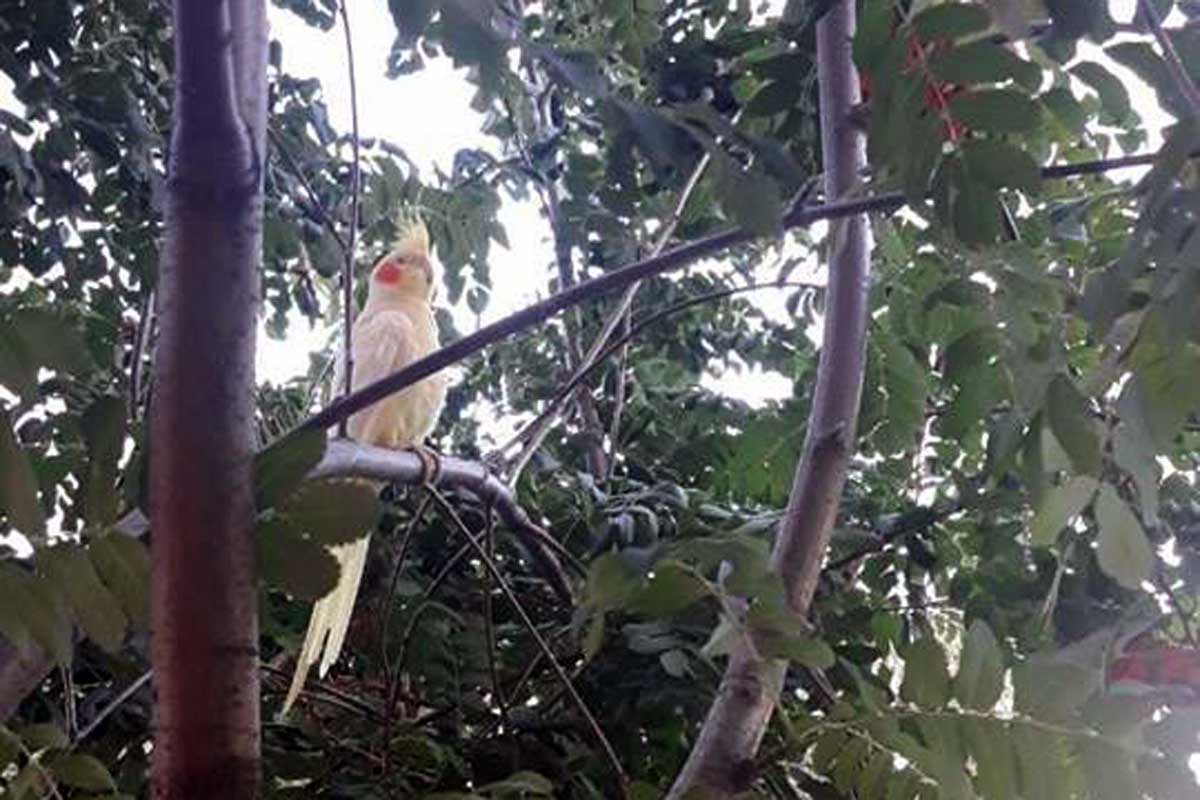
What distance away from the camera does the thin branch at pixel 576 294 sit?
2.07 ft

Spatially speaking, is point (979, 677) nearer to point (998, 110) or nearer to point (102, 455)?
point (998, 110)

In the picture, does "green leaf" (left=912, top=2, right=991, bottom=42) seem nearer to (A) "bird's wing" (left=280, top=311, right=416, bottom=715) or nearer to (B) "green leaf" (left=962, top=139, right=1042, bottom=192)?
(B) "green leaf" (left=962, top=139, right=1042, bottom=192)

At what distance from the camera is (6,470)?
22.9 inches

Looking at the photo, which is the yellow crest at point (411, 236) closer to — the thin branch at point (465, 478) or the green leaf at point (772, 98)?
the thin branch at point (465, 478)

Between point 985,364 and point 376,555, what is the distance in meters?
0.80

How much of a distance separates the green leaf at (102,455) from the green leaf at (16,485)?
3 cm

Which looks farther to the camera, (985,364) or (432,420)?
(432,420)

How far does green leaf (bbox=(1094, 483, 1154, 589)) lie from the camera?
756mm

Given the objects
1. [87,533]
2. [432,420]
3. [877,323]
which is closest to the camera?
[87,533]

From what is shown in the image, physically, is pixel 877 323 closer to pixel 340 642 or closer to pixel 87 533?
pixel 340 642

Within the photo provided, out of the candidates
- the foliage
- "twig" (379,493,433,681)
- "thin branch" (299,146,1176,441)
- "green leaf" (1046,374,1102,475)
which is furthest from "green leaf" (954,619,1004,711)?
"twig" (379,493,433,681)

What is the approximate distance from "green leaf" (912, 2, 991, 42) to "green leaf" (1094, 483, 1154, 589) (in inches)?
9.9

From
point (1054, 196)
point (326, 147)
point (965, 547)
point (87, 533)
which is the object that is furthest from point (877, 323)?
point (326, 147)

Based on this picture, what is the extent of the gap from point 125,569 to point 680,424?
1.32m
